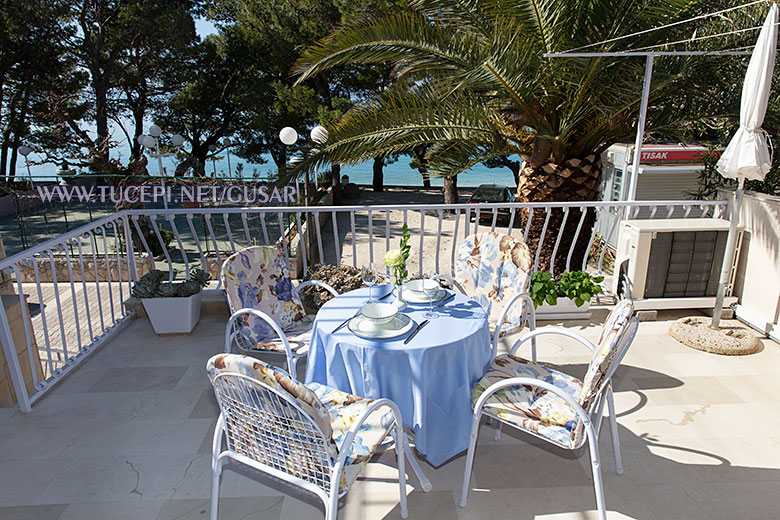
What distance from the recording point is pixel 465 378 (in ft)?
7.36

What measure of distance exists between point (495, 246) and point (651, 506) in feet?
5.37

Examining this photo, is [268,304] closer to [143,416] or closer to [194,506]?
[143,416]

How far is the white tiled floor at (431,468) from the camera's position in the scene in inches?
86.8

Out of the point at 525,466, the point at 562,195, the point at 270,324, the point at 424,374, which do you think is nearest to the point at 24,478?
the point at 270,324

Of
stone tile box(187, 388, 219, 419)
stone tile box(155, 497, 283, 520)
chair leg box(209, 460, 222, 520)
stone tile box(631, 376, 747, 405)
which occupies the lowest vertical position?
stone tile box(155, 497, 283, 520)

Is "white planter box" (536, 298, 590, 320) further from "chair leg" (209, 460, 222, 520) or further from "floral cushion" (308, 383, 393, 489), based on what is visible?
"chair leg" (209, 460, 222, 520)

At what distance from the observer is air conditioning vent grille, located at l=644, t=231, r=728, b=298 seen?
3975mm

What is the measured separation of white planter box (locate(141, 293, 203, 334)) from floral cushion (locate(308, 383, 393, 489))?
196 centimetres

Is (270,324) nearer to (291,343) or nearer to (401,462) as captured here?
(291,343)

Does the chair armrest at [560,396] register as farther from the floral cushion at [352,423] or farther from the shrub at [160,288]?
the shrub at [160,288]

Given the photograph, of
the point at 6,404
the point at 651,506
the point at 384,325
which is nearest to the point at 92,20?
the point at 6,404

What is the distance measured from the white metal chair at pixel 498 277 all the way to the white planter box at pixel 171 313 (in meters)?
2.05

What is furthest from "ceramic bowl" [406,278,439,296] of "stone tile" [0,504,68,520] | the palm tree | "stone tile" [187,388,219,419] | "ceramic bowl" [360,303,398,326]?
"stone tile" [0,504,68,520]

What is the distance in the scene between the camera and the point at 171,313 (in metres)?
3.89
